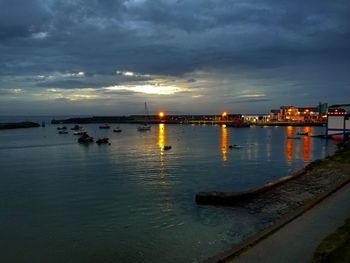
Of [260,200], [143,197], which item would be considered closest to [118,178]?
[143,197]

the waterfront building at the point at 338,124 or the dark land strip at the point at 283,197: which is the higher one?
the waterfront building at the point at 338,124

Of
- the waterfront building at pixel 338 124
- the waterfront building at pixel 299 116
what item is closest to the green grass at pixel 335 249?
the waterfront building at pixel 338 124

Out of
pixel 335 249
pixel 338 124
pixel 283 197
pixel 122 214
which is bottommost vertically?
pixel 122 214

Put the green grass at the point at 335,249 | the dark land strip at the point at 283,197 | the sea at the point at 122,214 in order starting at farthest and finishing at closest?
1. the dark land strip at the point at 283,197
2. the sea at the point at 122,214
3. the green grass at the point at 335,249

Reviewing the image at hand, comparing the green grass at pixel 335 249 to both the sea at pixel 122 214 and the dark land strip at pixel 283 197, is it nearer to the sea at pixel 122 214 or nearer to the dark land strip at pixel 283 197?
the dark land strip at pixel 283 197

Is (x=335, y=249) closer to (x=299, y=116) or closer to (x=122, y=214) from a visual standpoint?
(x=122, y=214)

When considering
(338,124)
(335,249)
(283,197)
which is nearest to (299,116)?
(338,124)

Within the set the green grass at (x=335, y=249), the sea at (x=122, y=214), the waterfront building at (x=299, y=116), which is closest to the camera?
the green grass at (x=335, y=249)

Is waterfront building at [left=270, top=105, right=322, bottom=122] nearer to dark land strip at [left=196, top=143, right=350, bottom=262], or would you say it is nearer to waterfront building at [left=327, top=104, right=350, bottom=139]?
waterfront building at [left=327, top=104, right=350, bottom=139]

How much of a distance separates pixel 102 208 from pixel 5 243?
6671 millimetres

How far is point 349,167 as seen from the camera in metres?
31.5

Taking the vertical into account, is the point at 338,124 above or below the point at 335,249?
above

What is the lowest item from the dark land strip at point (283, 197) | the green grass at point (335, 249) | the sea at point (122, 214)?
the sea at point (122, 214)

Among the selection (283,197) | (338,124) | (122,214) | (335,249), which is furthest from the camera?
(338,124)
